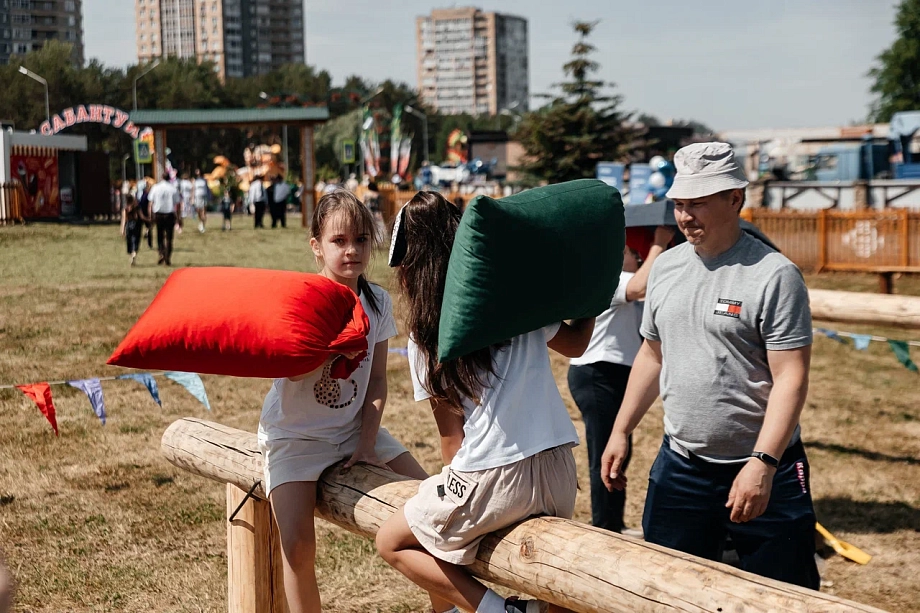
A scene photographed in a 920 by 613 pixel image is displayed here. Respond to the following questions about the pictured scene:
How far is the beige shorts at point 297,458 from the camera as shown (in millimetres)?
3098

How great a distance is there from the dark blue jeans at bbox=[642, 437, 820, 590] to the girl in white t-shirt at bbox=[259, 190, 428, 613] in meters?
0.97

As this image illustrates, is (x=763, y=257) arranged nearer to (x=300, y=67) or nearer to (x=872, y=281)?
(x=872, y=281)

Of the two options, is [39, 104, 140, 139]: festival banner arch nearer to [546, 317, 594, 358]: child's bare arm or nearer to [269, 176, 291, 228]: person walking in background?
[269, 176, 291, 228]: person walking in background

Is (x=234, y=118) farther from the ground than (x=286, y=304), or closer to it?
farther from the ground

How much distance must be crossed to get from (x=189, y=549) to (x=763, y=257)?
3.30 meters

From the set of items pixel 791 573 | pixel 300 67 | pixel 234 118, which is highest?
pixel 300 67

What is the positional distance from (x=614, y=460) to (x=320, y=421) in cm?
106

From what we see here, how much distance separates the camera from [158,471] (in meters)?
6.21

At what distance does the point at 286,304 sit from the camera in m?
2.79

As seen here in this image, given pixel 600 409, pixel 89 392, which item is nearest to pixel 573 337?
pixel 600 409

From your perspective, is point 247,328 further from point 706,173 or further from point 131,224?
point 131,224

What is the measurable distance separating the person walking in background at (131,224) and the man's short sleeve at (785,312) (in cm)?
1256

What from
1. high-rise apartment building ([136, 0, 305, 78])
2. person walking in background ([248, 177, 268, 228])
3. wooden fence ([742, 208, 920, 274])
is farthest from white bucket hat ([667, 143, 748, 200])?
high-rise apartment building ([136, 0, 305, 78])

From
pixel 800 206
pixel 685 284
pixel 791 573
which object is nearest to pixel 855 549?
pixel 791 573
